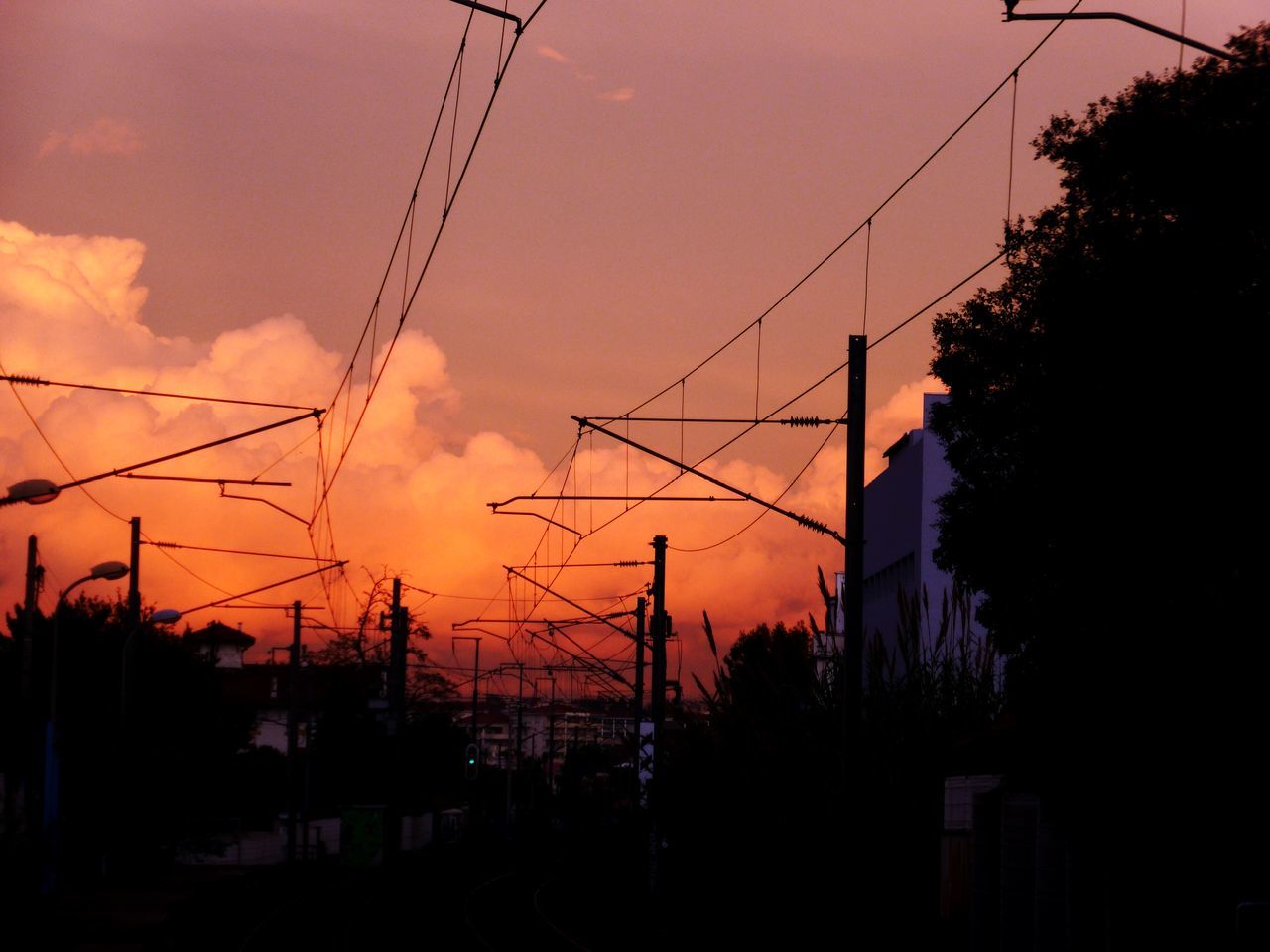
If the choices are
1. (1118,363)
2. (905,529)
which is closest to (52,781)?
(1118,363)

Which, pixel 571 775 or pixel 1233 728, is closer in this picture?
pixel 1233 728

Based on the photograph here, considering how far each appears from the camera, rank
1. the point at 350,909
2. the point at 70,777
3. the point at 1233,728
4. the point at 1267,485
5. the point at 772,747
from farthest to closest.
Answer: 1. the point at 70,777
2. the point at 350,909
3. the point at 772,747
4. the point at 1267,485
5. the point at 1233,728

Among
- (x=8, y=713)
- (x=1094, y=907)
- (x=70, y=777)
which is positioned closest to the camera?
(x=1094, y=907)

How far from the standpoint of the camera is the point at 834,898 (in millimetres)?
21906

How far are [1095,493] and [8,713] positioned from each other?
4752 cm

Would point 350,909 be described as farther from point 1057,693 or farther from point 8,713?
point 1057,693

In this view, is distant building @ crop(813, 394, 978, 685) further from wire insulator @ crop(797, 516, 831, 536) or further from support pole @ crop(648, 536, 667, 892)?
wire insulator @ crop(797, 516, 831, 536)

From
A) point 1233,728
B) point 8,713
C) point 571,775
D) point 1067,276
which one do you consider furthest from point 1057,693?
point 571,775

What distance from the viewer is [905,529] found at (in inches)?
2076

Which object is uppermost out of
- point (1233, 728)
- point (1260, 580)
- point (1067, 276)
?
point (1067, 276)

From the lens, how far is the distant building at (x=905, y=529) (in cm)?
4919

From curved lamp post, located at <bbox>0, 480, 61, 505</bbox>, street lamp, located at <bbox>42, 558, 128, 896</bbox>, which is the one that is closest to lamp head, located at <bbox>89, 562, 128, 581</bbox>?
street lamp, located at <bbox>42, 558, 128, 896</bbox>

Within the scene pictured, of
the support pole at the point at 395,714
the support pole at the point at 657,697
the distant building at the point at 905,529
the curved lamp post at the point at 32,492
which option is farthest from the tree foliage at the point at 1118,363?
the support pole at the point at 395,714

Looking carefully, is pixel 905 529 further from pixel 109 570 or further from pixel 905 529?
pixel 109 570
